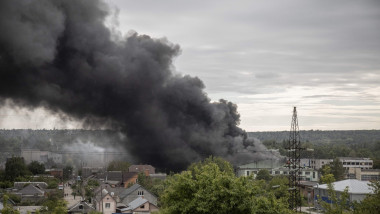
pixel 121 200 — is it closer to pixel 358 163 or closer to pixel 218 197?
pixel 218 197

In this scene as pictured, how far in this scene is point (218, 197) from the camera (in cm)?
2055

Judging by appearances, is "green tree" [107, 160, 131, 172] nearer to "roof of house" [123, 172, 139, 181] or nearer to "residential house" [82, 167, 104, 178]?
"residential house" [82, 167, 104, 178]

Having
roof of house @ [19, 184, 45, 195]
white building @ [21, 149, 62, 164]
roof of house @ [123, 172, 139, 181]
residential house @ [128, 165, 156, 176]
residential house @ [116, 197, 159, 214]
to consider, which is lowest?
residential house @ [116, 197, 159, 214]

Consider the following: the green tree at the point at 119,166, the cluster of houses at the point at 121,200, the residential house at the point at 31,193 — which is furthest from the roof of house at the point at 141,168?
the residential house at the point at 31,193

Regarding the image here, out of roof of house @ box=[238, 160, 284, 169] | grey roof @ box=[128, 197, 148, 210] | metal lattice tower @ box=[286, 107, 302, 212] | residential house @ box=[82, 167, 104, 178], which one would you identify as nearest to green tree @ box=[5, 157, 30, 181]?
residential house @ box=[82, 167, 104, 178]

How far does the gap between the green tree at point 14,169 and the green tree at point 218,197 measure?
5253cm

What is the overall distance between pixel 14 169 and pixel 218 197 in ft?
184

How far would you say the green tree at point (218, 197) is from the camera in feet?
66.7

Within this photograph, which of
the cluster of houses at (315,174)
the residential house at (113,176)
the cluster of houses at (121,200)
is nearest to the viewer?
the cluster of houses at (315,174)

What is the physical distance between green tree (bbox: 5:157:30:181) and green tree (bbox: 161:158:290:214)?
52.5 meters

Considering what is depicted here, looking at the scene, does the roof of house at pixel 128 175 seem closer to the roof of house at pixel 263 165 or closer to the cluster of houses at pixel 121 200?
the cluster of houses at pixel 121 200

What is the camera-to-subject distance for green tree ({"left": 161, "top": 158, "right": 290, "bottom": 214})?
20.3 meters

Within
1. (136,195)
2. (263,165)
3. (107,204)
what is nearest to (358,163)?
(263,165)

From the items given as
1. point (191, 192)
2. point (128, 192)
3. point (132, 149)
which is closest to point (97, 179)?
point (132, 149)
